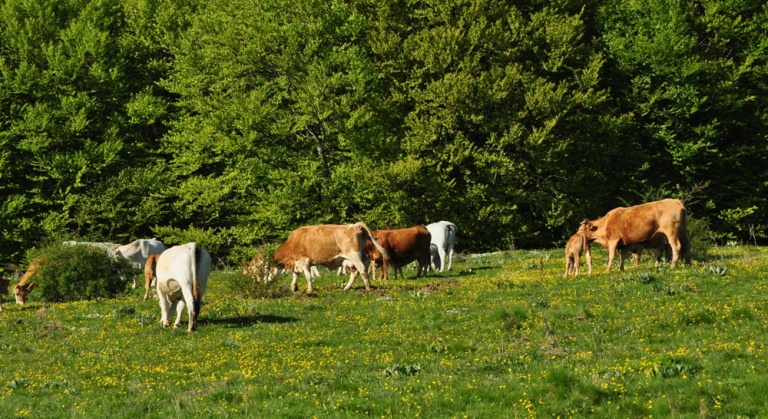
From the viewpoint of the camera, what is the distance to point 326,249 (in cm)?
2900

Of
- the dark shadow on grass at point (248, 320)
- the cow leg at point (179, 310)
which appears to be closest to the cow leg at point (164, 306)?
the cow leg at point (179, 310)

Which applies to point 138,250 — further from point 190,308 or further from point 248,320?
point 190,308

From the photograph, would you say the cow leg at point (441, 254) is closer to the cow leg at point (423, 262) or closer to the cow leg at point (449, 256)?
the cow leg at point (449, 256)

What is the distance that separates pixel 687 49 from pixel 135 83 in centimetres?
3195

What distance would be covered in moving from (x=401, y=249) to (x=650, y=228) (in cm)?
860

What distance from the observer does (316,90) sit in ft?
161

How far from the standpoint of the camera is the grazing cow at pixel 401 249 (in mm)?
32688

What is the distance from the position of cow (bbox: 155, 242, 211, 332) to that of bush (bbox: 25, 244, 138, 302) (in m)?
8.46

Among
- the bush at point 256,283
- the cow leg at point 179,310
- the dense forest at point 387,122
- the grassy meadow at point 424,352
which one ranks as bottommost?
the grassy meadow at point 424,352

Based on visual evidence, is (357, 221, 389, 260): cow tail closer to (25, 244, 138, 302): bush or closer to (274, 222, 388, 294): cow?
(274, 222, 388, 294): cow

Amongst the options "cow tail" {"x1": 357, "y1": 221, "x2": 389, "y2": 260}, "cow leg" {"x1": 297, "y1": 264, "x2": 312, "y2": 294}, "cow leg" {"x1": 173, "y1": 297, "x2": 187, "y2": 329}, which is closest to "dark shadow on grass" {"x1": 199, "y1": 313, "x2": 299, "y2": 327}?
"cow leg" {"x1": 173, "y1": 297, "x2": 187, "y2": 329}

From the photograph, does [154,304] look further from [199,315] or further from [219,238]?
[219,238]

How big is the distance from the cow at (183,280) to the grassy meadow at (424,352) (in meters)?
0.53

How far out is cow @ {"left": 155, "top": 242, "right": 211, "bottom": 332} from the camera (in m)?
21.8
